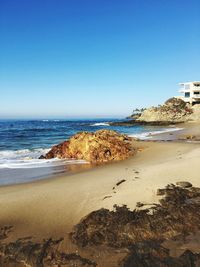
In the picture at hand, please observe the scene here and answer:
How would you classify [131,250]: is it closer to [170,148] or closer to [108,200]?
[108,200]

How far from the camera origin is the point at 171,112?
241 feet

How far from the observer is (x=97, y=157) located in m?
13.9

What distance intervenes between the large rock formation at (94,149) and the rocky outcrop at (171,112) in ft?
190

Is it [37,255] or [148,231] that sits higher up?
→ [148,231]

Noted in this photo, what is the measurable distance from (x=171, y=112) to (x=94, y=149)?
206 ft

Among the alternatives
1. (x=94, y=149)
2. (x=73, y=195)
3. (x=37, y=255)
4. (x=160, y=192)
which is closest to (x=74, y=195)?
(x=73, y=195)

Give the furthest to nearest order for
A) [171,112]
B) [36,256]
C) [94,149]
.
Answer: [171,112] → [94,149] → [36,256]

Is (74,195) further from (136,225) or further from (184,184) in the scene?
(184,184)

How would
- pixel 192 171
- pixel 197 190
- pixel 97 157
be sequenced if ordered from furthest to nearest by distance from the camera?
pixel 97 157, pixel 192 171, pixel 197 190

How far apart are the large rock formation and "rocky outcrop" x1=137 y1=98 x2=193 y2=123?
5780cm

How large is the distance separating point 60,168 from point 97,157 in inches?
93.3

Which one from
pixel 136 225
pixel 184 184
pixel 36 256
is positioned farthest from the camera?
pixel 184 184

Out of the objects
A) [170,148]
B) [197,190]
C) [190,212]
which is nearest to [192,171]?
[197,190]

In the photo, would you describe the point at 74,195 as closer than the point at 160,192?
No
